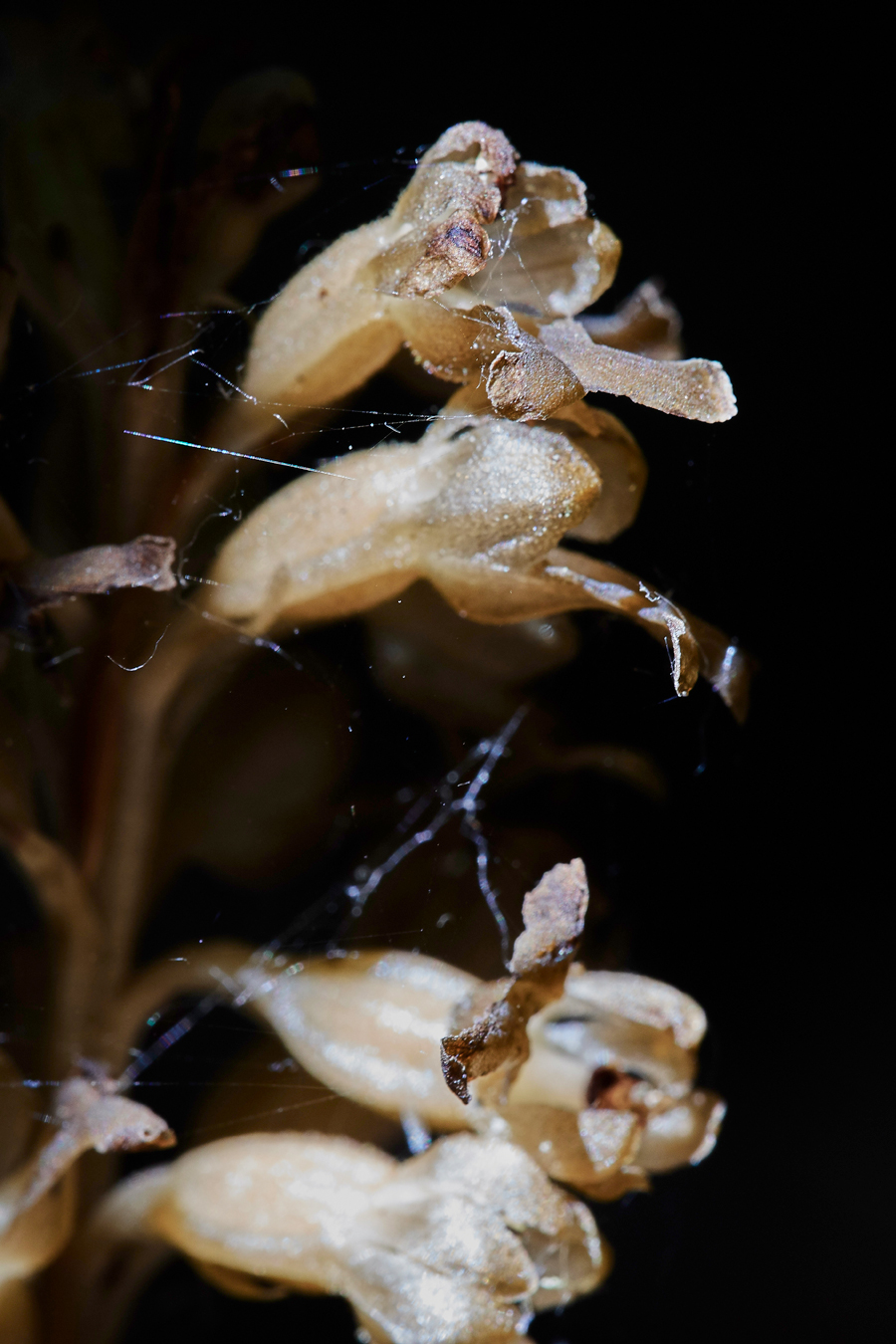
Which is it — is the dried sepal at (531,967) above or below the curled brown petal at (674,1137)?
above

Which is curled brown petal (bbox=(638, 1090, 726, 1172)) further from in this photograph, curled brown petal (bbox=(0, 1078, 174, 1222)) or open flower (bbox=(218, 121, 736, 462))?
open flower (bbox=(218, 121, 736, 462))

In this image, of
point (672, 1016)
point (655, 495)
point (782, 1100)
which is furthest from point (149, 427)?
point (782, 1100)

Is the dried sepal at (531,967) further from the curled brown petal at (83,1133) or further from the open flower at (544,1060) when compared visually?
the curled brown petal at (83,1133)

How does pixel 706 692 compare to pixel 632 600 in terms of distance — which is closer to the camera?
pixel 632 600

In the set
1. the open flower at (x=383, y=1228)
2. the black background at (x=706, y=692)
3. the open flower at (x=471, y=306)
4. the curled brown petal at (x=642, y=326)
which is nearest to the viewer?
the open flower at (x=471, y=306)

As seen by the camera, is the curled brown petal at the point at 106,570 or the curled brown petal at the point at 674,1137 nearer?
the curled brown petal at the point at 106,570

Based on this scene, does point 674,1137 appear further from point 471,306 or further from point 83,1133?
point 471,306

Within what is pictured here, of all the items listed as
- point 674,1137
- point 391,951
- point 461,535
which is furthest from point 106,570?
point 674,1137

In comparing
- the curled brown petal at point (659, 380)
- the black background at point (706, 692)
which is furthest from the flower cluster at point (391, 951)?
the black background at point (706, 692)
